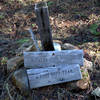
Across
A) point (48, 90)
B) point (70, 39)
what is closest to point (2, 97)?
point (48, 90)

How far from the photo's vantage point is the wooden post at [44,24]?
308 centimetres

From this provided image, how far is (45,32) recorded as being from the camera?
3.35 m

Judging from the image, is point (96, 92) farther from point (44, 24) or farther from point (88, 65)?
point (44, 24)

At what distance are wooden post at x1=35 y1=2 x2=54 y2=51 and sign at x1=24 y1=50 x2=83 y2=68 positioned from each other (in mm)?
271

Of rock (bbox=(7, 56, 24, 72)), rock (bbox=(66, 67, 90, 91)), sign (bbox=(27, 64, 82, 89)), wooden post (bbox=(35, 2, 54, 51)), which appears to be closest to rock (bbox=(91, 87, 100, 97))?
rock (bbox=(66, 67, 90, 91))

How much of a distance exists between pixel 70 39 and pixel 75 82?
7.87 feet

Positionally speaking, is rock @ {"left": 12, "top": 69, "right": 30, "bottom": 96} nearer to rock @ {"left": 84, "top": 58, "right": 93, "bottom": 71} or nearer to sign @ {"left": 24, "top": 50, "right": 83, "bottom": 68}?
sign @ {"left": 24, "top": 50, "right": 83, "bottom": 68}

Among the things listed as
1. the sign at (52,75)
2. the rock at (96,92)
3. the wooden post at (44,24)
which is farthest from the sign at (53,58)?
the rock at (96,92)

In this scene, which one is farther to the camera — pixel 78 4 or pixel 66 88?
pixel 78 4

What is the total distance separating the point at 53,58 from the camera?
132 inches

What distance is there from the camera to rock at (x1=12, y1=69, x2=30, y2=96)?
3.32m

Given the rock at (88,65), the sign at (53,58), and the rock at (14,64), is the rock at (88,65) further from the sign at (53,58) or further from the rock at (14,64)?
the rock at (14,64)

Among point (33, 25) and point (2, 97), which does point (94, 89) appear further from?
point (33, 25)

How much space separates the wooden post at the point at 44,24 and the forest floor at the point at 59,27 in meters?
0.95
